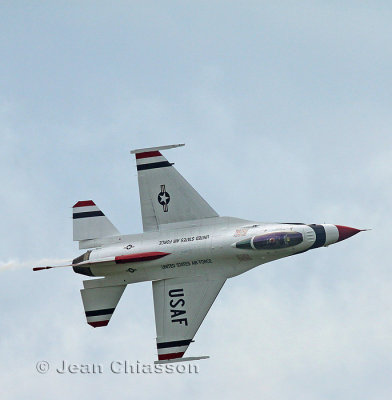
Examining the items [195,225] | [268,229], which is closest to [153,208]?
[195,225]

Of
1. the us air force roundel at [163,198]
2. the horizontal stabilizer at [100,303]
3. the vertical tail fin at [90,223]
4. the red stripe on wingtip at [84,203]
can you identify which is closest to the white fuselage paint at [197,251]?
the horizontal stabilizer at [100,303]

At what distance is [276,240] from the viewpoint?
4406cm

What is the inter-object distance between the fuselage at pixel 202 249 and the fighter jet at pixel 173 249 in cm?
4

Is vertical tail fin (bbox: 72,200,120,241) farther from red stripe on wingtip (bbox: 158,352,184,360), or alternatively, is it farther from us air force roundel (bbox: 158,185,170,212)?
red stripe on wingtip (bbox: 158,352,184,360)

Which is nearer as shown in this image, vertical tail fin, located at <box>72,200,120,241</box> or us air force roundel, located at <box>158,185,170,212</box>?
us air force roundel, located at <box>158,185,170,212</box>

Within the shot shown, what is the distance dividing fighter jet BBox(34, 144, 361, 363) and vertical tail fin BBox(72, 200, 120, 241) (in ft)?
0.14

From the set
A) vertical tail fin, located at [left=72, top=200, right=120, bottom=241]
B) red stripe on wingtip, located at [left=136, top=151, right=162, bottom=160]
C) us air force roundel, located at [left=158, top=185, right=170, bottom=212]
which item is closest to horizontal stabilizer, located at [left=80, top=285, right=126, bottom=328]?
vertical tail fin, located at [left=72, top=200, right=120, bottom=241]

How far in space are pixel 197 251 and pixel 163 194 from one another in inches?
131

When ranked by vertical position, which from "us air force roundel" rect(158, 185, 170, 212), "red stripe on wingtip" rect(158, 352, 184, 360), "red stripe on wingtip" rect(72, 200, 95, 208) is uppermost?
"red stripe on wingtip" rect(72, 200, 95, 208)

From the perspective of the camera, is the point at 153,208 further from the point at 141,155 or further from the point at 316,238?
the point at 316,238

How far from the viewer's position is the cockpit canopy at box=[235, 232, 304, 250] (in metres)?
44.1

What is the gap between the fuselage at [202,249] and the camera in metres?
44.2

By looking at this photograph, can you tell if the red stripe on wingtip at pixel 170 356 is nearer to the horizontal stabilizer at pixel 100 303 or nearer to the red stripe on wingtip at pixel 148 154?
the horizontal stabilizer at pixel 100 303

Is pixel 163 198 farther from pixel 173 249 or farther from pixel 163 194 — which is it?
pixel 173 249
